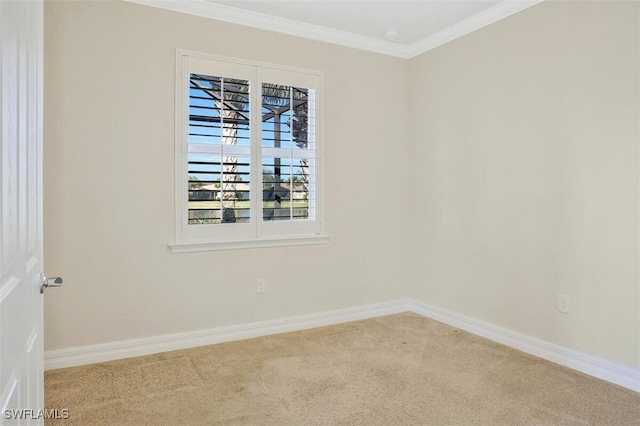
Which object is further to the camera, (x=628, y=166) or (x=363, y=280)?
(x=363, y=280)

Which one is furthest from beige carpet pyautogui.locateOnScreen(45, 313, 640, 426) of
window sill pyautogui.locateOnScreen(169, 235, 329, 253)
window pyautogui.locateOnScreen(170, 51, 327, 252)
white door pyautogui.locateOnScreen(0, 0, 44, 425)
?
white door pyautogui.locateOnScreen(0, 0, 44, 425)

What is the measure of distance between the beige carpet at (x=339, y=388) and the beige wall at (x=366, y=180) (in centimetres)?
31

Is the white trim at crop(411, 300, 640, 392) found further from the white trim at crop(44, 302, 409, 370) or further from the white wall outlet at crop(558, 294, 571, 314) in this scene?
the white trim at crop(44, 302, 409, 370)

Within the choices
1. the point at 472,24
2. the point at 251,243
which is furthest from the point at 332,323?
the point at 472,24

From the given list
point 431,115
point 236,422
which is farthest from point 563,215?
point 236,422

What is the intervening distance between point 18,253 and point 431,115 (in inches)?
139

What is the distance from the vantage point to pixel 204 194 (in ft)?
10.3

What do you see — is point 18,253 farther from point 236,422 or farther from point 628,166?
point 628,166

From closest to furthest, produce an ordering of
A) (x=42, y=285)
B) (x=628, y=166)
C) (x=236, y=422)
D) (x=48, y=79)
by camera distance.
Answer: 1. (x=42, y=285)
2. (x=236, y=422)
3. (x=628, y=166)
4. (x=48, y=79)

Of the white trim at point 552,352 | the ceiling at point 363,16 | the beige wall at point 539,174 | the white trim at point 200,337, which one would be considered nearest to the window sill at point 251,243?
the white trim at point 200,337

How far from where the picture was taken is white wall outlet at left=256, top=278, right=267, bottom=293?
133 inches

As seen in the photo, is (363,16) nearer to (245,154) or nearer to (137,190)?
(245,154)

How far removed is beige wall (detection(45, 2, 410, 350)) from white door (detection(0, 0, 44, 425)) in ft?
5.60

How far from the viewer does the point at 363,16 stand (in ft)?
10.9
